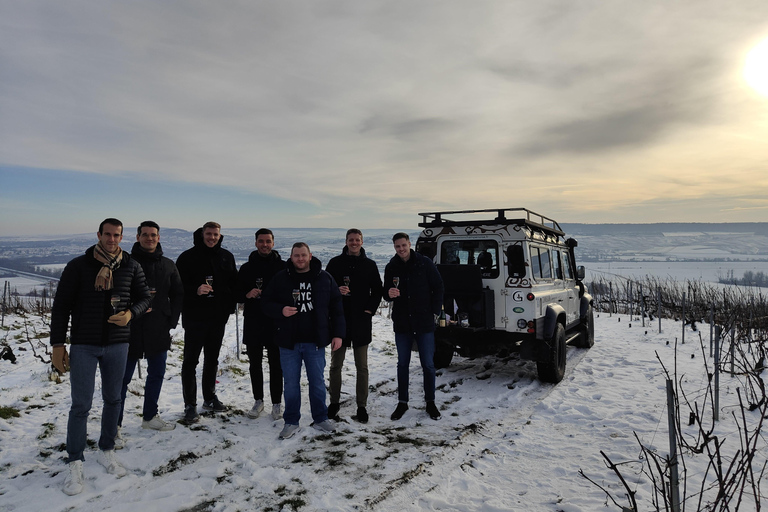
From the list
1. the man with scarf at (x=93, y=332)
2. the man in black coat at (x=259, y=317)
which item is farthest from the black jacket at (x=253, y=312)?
the man with scarf at (x=93, y=332)

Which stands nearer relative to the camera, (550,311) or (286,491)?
(286,491)

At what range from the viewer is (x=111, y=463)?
3.48 metres

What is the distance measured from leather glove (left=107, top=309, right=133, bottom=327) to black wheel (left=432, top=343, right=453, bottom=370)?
4.61m

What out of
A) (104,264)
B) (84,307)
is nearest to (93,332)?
(84,307)

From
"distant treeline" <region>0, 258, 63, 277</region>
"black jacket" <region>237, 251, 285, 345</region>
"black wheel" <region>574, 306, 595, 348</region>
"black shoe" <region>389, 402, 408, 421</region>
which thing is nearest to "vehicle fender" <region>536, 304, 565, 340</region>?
"black shoe" <region>389, 402, 408, 421</region>

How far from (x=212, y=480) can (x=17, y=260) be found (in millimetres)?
83348

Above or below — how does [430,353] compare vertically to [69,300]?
below

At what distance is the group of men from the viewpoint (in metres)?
3.38

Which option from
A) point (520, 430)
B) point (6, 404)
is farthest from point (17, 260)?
point (520, 430)

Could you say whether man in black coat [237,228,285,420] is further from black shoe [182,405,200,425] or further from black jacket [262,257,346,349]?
black shoe [182,405,200,425]

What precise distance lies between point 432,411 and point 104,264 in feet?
12.1

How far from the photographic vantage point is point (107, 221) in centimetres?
351

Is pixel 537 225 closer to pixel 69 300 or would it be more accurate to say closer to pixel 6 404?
pixel 69 300

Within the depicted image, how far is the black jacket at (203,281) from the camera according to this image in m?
4.69
